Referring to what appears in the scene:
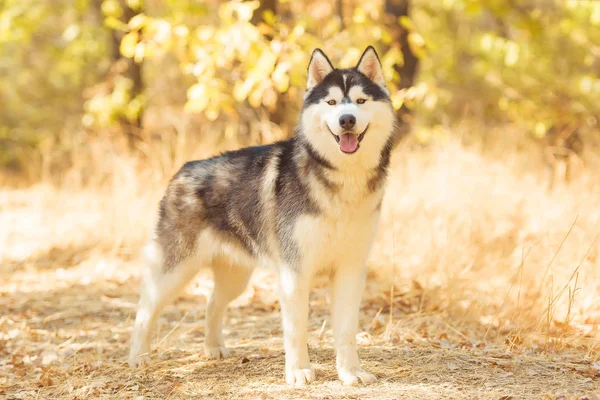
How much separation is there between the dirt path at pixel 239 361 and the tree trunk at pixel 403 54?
4004mm

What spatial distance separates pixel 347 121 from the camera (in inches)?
134

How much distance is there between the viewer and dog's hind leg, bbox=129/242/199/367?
14.3ft

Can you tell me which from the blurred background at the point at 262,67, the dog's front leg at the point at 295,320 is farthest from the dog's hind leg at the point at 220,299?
the blurred background at the point at 262,67

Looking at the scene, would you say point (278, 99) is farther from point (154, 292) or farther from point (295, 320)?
point (295, 320)

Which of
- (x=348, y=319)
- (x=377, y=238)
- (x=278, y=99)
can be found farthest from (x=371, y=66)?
(x=278, y=99)

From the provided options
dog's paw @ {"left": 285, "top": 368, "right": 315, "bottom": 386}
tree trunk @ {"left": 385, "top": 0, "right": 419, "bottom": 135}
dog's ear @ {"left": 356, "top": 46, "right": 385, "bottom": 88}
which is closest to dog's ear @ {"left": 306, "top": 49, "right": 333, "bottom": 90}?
dog's ear @ {"left": 356, "top": 46, "right": 385, "bottom": 88}

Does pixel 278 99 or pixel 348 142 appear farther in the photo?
pixel 278 99

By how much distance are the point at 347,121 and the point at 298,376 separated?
4.67ft

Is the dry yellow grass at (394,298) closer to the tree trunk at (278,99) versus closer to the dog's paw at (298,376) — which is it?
the dog's paw at (298,376)

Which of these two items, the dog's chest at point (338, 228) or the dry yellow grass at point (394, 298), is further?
the dry yellow grass at point (394, 298)

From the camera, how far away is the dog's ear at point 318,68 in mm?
3795

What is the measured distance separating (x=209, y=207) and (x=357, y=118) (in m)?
1.30

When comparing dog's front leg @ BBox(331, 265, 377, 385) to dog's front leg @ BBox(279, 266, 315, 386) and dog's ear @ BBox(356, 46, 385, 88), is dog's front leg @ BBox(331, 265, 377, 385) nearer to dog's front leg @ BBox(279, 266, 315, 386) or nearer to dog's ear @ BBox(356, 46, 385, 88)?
dog's front leg @ BBox(279, 266, 315, 386)

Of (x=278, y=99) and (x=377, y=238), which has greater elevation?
(x=278, y=99)
